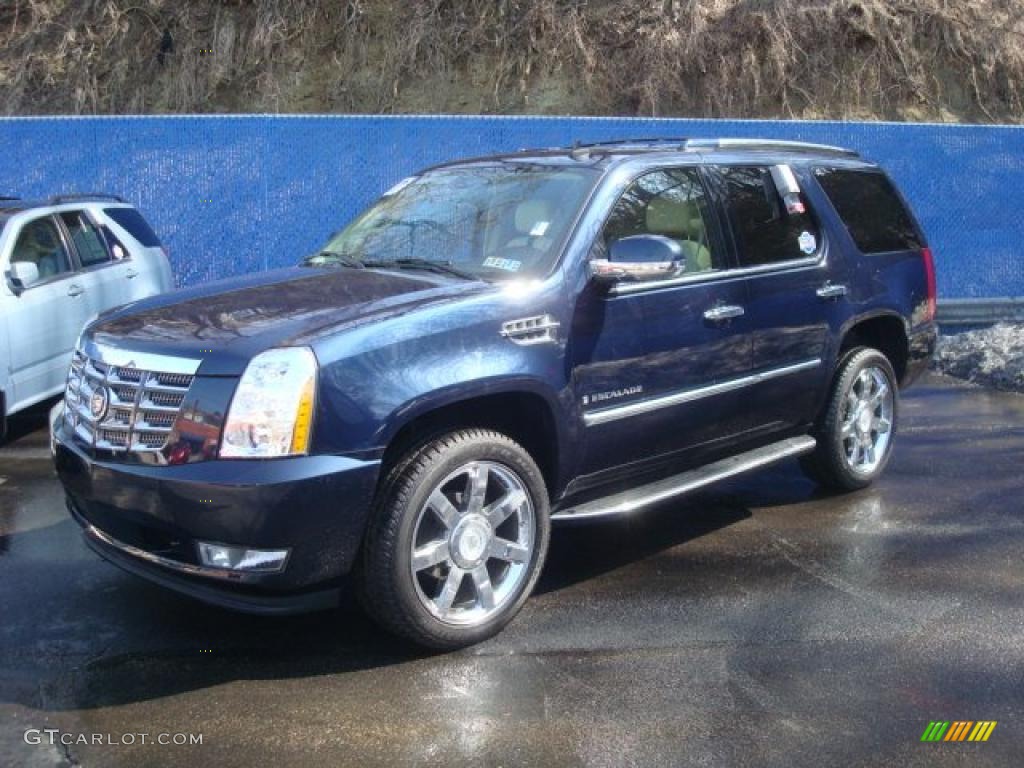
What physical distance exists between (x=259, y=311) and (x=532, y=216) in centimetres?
137

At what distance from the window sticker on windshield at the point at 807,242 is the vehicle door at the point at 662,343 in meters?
0.70

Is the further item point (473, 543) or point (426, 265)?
point (426, 265)

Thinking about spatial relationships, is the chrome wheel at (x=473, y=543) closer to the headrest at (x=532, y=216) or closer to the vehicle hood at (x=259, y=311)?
the vehicle hood at (x=259, y=311)

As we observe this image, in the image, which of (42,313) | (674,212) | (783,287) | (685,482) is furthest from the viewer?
(42,313)

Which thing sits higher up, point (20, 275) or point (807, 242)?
point (807, 242)

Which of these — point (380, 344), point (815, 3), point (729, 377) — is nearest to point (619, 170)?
point (729, 377)

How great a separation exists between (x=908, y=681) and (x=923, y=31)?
13545 mm

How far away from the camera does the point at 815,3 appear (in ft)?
49.7

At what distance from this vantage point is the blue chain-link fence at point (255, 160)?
36.2ft

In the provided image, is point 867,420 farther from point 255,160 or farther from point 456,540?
point 255,160

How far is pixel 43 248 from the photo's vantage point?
26.6ft

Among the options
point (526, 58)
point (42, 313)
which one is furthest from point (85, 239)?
point (526, 58)

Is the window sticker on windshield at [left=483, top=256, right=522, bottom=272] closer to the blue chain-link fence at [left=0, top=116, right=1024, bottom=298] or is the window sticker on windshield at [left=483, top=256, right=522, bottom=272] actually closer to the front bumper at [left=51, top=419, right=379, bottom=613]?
the front bumper at [left=51, top=419, right=379, bottom=613]

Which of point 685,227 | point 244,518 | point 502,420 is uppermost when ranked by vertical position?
→ point 685,227
